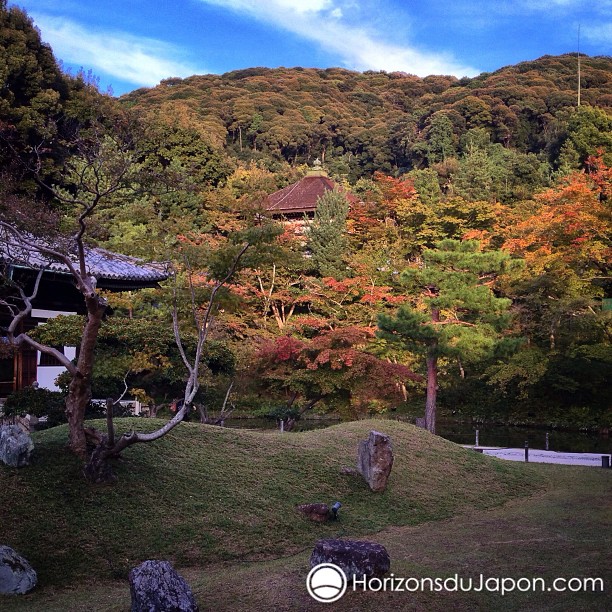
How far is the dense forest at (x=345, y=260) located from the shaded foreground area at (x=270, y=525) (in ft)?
6.99

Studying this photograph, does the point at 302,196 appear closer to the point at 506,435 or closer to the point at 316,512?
the point at 506,435

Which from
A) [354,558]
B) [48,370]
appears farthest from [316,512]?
[48,370]

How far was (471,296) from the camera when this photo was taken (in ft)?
47.8

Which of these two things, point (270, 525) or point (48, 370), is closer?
point (270, 525)

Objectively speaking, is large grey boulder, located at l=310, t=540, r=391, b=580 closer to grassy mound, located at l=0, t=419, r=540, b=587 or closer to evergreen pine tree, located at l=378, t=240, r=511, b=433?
grassy mound, located at l=0, t=419, r=540, b=587

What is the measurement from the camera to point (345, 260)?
77.3 feet

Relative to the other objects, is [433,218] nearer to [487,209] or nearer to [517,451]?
[487,209]

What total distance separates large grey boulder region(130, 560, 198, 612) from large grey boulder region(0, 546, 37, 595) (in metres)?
1.32

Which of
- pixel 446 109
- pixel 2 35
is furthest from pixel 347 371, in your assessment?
pixel 446 109

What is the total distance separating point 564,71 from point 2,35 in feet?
128

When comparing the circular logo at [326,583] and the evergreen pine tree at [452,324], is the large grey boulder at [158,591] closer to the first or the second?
the circular logo at [326,583]

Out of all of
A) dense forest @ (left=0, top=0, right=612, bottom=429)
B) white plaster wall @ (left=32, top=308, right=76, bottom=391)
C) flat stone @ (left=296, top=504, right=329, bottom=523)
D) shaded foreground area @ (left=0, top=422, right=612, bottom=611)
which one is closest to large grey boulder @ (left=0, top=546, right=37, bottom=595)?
shaded foreground area @ (left=0, top=422, right=612, bottom=611)

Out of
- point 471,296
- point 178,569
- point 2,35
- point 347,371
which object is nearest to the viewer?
point 178,569

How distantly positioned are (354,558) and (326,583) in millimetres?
272
